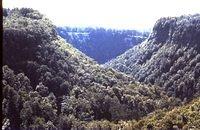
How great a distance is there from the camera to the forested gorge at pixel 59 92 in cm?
12616

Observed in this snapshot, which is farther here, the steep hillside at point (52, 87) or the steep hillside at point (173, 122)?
the steep hillside at point (52, 87)

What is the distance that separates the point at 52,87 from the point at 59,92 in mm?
2465

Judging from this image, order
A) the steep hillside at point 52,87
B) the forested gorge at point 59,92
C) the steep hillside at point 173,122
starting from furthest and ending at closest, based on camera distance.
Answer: the steep hillside at point 52,87, the forested gorge at point 59,92, the steep hillside at point 173,122

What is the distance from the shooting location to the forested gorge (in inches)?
4967

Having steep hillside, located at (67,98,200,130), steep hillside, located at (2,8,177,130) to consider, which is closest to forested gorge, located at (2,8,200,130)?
steep hillside, located at (2,8,177,130)

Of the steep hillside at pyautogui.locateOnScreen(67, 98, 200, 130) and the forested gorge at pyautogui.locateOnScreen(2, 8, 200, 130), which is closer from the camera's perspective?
the steep hillside at pyautogui.locateOnScreen(67, 98, 200, 130)

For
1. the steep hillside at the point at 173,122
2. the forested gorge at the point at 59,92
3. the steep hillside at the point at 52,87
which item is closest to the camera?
the steep hillside at the point at 173,122

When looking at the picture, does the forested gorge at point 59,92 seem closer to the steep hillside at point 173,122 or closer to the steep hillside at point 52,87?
the steep hillside at point 52,87

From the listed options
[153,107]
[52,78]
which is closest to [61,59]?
[52,78]

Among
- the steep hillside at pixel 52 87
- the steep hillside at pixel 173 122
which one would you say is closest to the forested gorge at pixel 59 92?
the steep hillside at pixel 52 87

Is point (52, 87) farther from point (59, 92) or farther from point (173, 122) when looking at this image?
point (173, 122)

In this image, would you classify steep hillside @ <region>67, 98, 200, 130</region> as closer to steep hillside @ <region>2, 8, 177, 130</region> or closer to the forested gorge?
the forested gorge

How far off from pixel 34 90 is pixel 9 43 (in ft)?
56.0

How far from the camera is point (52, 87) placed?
15238 centimetres
